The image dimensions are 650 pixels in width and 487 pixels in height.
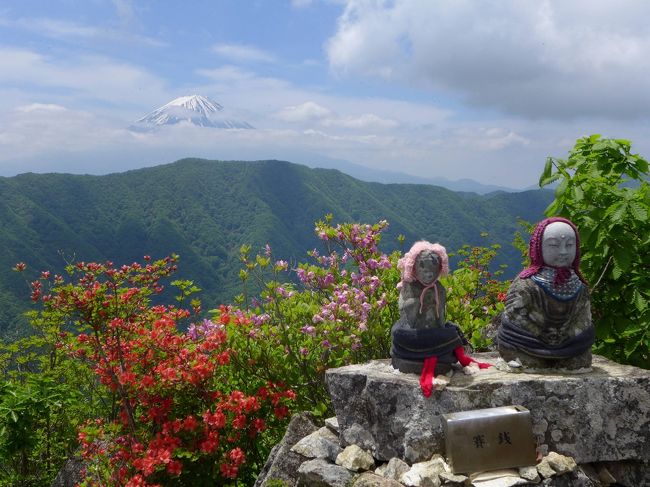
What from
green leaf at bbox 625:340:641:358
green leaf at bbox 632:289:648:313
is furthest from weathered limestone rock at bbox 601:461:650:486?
green leaf at bbox 632:289:648:313

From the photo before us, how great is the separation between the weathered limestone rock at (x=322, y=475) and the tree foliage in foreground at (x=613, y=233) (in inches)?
163

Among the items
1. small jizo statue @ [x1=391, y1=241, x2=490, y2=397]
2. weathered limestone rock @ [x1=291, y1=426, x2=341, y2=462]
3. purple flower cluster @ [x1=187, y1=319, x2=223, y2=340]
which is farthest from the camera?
purple flower cluster @ [x1=187, y1=319, x2=223, y2=340]

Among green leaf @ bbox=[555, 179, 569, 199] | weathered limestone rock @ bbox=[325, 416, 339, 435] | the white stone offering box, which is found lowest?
weathered limestone rock @ bbox=[325, 416, 339, 435]

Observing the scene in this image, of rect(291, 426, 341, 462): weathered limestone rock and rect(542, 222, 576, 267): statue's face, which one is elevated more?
rect(542, 222, 576, 267): statue's face

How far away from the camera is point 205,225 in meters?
133

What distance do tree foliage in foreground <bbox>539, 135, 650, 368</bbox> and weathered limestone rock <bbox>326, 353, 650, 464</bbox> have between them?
1.04 meters

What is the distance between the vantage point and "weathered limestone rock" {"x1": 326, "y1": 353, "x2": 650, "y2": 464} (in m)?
5.90

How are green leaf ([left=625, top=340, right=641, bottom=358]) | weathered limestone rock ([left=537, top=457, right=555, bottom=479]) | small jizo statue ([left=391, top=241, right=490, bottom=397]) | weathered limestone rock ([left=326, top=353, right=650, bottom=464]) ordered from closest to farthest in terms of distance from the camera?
1. weathered limestone rock ([left=537, top=457, right=555, bottom=479])
2. weathered limestone rock ([left=326, top=353, right=650, bottom=464])
3. small jizo statue ([left=391, top=241, right=490, bottom=397])
4. green leaf ([left=625, top=340, right=641, bottom=358])

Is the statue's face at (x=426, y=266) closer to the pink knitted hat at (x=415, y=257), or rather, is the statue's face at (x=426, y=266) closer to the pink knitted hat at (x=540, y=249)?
the pink knitted hat at (x=415, y=257)

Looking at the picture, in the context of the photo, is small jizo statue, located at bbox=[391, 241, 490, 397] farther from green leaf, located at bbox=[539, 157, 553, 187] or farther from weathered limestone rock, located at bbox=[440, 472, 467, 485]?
green leaf, located at bbox=[539, 157, 553, 187]

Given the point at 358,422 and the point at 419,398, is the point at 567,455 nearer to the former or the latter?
the point at 419,398

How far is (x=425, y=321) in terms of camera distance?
639 cm

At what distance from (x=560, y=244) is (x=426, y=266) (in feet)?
5.20

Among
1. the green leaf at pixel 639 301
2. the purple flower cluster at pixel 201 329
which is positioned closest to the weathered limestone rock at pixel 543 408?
the green leaf at pixel 639 301
